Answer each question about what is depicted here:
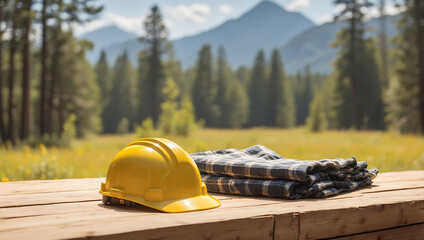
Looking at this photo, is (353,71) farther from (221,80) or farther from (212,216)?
(221,80)

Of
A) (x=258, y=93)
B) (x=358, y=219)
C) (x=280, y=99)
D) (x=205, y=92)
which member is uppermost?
(x=258, y=93)

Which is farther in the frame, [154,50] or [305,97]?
[305,97]

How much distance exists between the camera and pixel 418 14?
2138cm

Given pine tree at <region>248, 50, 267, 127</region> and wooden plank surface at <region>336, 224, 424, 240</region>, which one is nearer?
wooden plank surface at <region>336, 224, 424, 240</region>

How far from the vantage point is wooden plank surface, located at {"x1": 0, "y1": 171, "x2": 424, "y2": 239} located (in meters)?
1.93

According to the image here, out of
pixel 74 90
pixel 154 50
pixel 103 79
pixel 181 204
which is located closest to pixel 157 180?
pixel 181 204

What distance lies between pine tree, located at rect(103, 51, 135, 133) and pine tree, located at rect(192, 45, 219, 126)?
987 cm

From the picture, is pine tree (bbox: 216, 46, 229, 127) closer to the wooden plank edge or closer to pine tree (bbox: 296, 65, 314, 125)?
pine tree (bbox: 296, 65, 314, 125)

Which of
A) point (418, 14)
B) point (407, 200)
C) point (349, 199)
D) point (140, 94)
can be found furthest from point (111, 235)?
point (140, 94)

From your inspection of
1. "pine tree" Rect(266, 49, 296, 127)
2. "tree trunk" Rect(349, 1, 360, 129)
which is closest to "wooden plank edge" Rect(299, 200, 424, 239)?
"tree trunk" Rect(349, 1, 360, 129)

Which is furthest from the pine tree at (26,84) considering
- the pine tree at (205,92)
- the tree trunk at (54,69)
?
the pine tree at (205,92)

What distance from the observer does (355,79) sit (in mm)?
32875

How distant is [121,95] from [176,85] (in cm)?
3337

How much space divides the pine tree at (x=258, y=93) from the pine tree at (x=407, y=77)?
37.6 m
